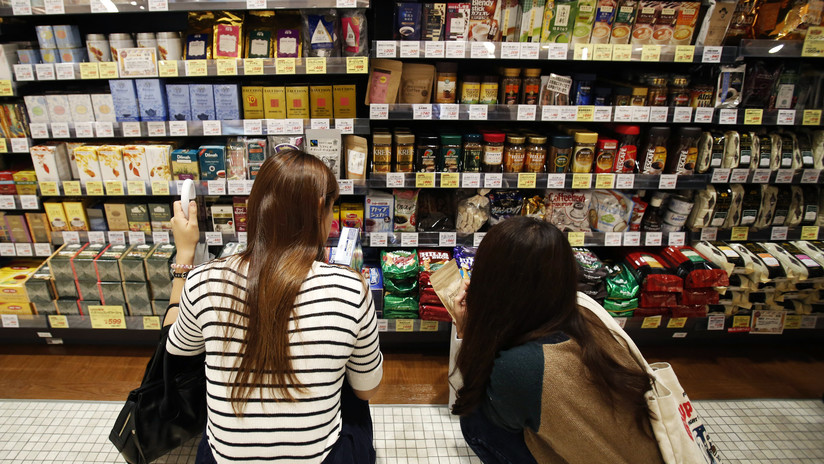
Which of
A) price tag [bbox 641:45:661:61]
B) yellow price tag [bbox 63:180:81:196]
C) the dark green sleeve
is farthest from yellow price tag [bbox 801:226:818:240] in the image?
yellow price tag [bbox 63:180:81:196]

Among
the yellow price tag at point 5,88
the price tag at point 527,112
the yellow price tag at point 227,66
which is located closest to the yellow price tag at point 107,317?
the yellow price tag at point 5,88

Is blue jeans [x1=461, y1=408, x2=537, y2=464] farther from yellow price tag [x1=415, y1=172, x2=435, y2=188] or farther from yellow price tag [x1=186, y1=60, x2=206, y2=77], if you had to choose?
yellow price tag [x1=186, y1=60, x2=206, y2=77]

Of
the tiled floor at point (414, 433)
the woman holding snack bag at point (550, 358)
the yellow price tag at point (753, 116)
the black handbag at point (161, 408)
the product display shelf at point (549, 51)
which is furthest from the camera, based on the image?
the yellow price tag at point (753, 116)

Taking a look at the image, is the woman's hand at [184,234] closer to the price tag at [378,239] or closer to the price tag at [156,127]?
the price tag at [156,127]

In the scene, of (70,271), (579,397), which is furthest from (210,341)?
(70,271)

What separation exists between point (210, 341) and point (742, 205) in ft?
→ 9.85

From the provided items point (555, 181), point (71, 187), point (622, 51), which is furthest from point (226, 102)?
point (622, 51)

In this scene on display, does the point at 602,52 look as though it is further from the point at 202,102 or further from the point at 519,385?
the point at 202,102

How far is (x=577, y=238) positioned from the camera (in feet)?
9.41

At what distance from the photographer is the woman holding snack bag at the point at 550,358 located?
1.23 m

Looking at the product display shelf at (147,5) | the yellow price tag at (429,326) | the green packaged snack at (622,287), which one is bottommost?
the yellow price tag at (429,326)

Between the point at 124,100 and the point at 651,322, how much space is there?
3.23m

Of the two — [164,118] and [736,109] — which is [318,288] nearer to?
[164,118]

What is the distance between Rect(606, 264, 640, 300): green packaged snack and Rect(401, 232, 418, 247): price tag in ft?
3.74
